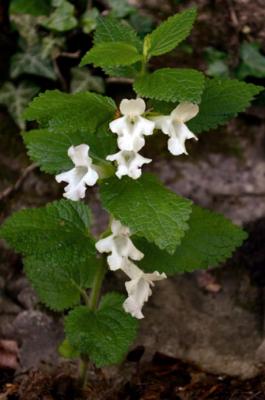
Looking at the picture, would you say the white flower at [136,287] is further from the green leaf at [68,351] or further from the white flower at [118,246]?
the green leaf at [68,351]

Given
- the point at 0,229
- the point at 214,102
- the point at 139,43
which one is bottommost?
the point at 0,229

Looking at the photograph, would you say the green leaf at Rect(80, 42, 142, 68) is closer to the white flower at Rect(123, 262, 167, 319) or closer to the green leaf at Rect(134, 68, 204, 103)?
the green leaf at Rect(134, 68, 204, 103)

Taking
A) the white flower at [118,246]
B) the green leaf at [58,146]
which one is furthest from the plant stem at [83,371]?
the green leaf at [58,146]

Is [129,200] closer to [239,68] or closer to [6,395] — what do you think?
[6,395]

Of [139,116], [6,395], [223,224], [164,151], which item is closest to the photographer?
[139,116]

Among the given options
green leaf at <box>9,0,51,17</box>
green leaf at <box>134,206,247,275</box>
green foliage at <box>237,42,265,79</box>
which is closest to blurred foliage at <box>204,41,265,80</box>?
green foliage at <box>237,42,265,79</box>

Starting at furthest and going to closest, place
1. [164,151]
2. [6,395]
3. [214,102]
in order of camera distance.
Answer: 1. [164,151]
2. [6,395]
3. [214,102]

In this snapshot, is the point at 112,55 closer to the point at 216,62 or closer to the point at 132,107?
the point at 132,107

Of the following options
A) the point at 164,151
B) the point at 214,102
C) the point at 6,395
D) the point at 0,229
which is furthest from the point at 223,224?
the point at 164,151
